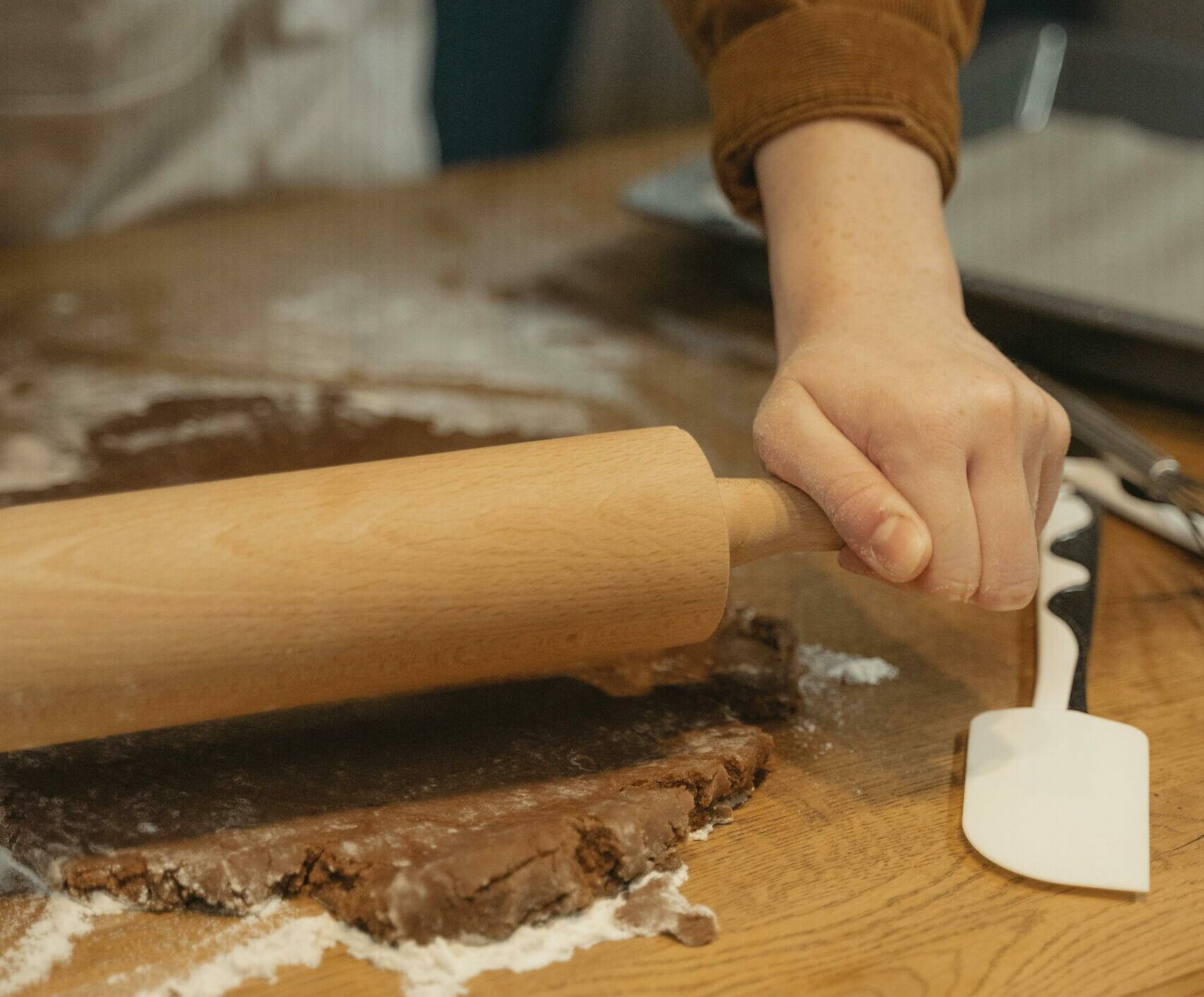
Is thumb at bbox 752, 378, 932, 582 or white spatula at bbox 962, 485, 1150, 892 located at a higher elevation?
thumb at bbox 752, 378, 932, 582

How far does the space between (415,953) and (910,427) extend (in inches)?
20.3

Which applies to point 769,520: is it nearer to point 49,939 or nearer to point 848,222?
point 848,222

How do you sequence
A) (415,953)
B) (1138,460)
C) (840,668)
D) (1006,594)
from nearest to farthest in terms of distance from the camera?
1. (415,953)
2. (1006,594)
3. (840,668)
4. (1138,460)

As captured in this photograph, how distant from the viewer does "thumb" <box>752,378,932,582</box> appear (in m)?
0.84

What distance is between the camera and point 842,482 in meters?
0.87

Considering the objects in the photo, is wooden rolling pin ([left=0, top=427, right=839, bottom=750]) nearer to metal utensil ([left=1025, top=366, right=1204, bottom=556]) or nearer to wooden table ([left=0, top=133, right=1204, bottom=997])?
wooden table ([left=0, top=133, right=1204, bottom=997])

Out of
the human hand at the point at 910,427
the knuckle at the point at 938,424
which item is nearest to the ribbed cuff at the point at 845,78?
the human hand at the point at 910,427

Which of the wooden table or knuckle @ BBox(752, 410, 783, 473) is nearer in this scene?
the wooden table

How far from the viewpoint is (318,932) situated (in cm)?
79

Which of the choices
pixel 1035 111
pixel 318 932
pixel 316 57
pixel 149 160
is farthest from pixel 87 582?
pixel 1035 111

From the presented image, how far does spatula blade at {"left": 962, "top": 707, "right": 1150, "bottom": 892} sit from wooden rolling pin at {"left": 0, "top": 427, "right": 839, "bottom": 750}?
0.25 meters

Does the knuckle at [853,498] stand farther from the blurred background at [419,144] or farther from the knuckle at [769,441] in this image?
the blurred background at [419,144]

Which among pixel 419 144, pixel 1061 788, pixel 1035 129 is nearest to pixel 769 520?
pixel 1061 788

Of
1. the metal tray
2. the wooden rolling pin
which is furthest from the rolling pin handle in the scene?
the metal tray
